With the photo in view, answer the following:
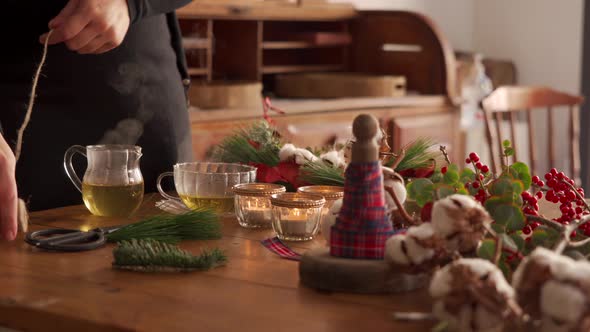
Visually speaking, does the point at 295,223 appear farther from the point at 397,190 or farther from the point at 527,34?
the point at 527,34

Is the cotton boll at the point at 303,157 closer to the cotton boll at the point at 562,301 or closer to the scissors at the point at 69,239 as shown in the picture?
the scissors at the point at 69,239

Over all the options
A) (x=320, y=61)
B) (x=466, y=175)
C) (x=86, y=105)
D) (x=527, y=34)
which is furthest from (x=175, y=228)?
(x=527, y=34)

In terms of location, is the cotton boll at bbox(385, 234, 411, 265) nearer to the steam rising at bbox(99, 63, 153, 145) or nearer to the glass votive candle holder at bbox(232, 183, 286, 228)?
the glass votive candle holder at bbox(232, 183, 286, 228)

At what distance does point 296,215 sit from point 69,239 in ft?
0.87

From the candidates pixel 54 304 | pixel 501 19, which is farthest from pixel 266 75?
pixel 54 304

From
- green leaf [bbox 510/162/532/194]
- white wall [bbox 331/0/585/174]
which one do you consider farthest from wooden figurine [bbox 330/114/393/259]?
white wall [bbox 331/0/585/174]

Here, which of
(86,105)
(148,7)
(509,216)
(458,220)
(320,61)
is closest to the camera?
(458,220)

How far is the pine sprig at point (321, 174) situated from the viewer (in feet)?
4.16

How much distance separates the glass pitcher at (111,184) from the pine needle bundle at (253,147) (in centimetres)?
19

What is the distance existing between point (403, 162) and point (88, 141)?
626 mm

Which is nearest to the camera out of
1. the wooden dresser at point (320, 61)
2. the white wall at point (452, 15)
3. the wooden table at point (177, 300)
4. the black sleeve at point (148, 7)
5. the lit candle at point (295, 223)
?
the wooden table at point (177, 300)

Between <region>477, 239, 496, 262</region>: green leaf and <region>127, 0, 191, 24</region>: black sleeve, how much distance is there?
2.80ft

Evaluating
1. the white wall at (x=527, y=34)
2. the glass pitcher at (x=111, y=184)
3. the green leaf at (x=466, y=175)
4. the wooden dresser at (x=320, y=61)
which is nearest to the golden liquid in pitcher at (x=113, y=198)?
the glass pitcher at (x=111, y=184)

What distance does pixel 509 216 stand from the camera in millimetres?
929
